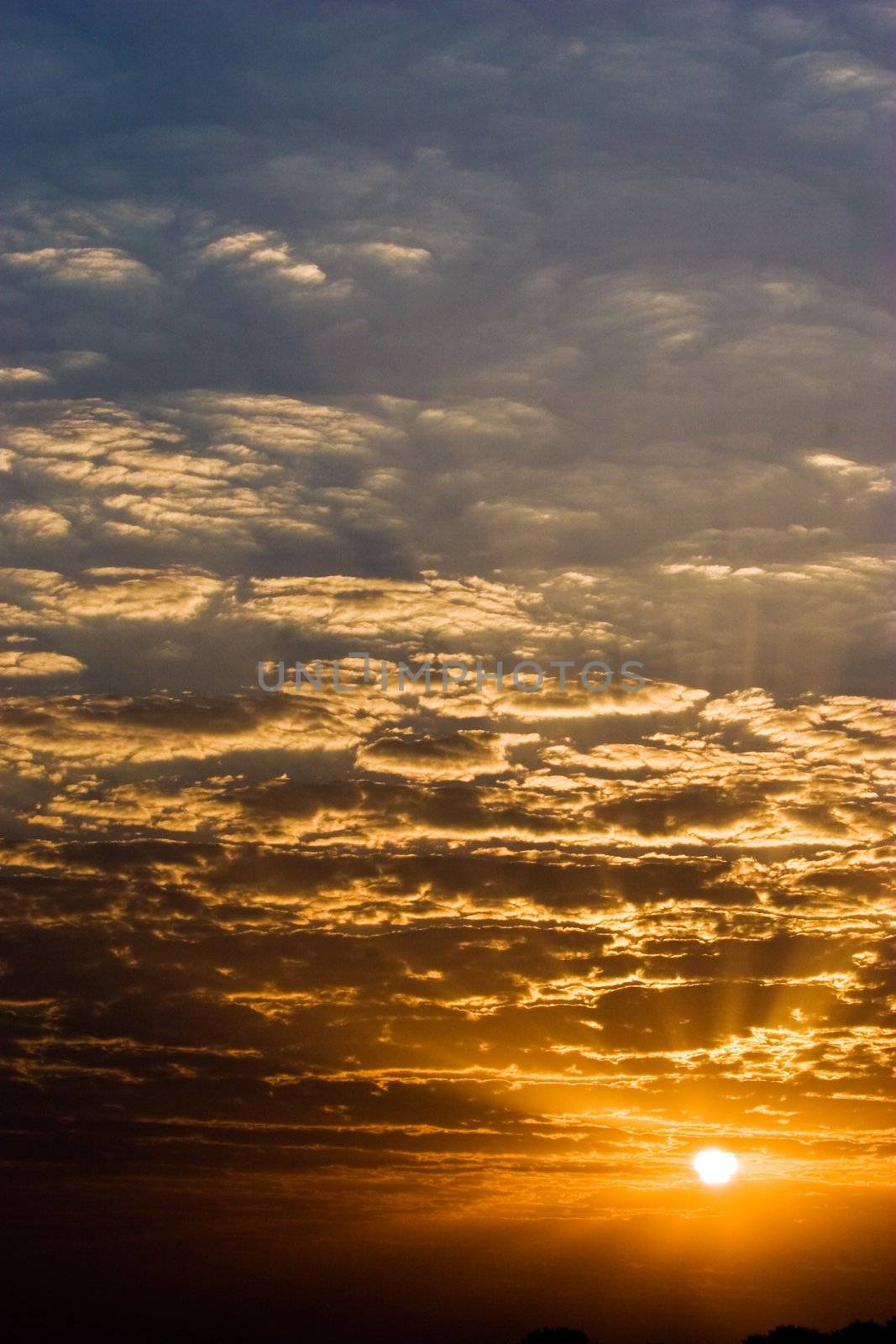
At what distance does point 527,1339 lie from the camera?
126 m

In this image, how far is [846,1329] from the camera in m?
116

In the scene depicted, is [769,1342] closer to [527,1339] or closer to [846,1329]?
[846,1329]

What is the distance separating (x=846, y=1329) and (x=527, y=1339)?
1850 inches

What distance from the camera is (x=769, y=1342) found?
116 m

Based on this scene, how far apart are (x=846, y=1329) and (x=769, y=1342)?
36.9 ft

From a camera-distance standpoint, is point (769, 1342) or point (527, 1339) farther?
point (527, 1339)

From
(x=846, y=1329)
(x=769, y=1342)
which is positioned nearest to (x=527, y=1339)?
(x=769, y=1342)

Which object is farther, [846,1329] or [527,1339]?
[527,1339]

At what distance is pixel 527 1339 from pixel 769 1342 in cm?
3612
